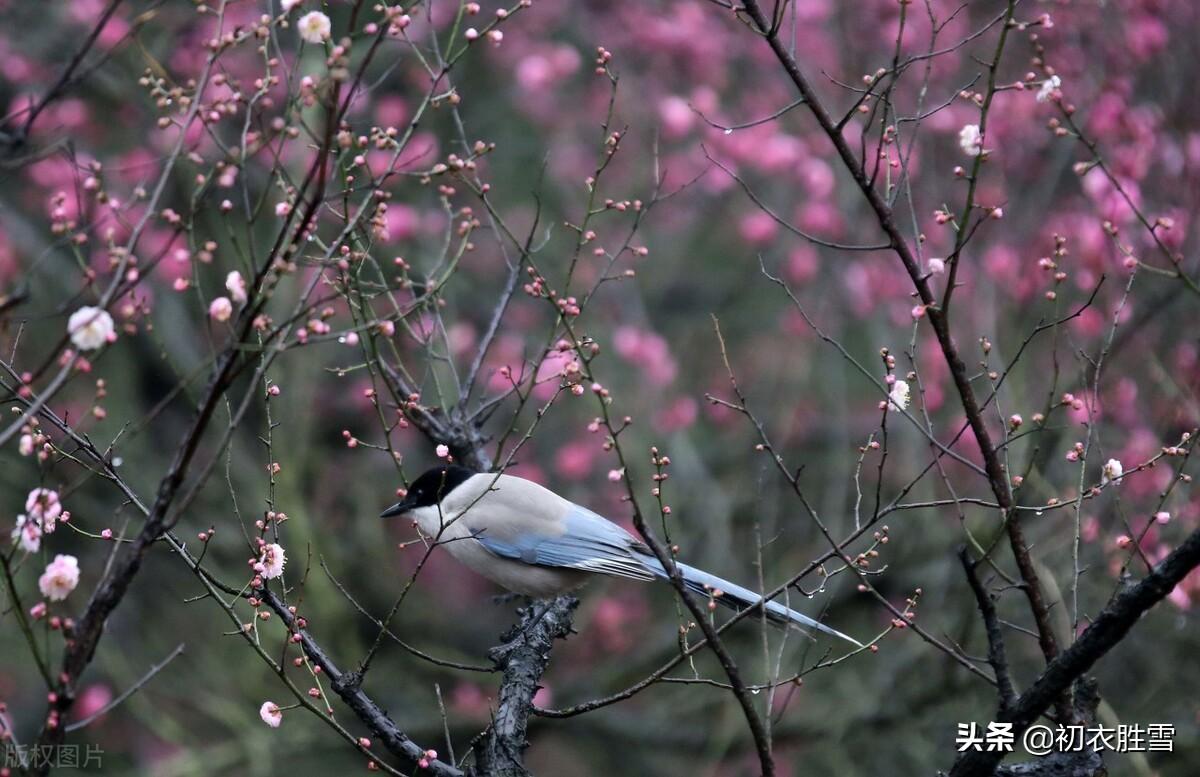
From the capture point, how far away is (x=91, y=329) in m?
2.34

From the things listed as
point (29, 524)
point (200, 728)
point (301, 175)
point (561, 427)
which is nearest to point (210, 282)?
point (301, 175)

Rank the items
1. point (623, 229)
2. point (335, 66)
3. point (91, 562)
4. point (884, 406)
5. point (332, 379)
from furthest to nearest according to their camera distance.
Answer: point (623, 229), point (332, 379), point (91, 562), point (884, 406), point (335, 66)

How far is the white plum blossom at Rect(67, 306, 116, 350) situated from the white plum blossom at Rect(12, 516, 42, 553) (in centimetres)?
37

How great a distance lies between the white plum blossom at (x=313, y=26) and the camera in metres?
2.71

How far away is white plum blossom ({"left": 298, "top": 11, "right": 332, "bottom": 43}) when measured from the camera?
2709mm

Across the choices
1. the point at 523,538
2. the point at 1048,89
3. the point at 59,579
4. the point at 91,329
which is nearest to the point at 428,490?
the point at 523,538

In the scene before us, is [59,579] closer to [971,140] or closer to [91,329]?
[91,329]

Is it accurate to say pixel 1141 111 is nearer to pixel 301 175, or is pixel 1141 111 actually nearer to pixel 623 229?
pixel 623 229

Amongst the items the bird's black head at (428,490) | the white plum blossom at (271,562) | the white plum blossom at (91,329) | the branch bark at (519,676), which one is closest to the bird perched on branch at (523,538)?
the bird's black head at (428,490)

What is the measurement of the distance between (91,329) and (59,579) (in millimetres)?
533

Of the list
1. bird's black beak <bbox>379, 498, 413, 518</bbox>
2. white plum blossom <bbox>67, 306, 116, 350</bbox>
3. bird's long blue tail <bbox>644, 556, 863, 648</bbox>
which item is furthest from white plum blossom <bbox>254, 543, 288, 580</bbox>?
bird's black beak <bbox>379, 498, 413, 518</bbox>

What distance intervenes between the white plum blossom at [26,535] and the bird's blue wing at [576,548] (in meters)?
2.22

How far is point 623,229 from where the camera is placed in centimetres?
934

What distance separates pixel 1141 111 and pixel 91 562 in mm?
7135
